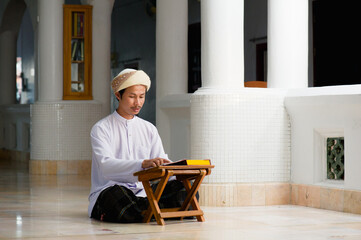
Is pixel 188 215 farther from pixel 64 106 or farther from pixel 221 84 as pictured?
pixel 64 106

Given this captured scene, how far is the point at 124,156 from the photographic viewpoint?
600cm

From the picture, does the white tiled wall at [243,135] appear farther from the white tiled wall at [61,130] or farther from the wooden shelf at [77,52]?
the wooden shelf at [77,52]

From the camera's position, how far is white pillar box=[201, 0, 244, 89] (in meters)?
7.47

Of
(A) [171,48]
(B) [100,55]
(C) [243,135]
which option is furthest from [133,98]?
(B) [100,55]

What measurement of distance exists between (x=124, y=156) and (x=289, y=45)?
2.60m

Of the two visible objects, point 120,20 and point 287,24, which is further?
point 120,20

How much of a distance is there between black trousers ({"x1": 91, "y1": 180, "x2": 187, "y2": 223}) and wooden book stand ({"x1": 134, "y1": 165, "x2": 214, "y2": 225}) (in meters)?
0.08

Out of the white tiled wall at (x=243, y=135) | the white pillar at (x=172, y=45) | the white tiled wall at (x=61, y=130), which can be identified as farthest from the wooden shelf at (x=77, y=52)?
the white tiled wall at (x=243, y=135)

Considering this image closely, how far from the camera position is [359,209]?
6.69 meters

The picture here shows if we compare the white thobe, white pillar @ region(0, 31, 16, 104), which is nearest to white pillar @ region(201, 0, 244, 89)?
the white thobe

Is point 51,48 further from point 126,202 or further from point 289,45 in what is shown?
point 126,202

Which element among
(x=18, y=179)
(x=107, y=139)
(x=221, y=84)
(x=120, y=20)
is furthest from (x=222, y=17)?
(x=120, y=20)

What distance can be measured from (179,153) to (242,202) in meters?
1.99

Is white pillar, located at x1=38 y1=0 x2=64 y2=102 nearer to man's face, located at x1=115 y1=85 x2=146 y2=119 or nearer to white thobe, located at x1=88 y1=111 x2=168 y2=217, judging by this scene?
white thobe, located at x1=88 y1=111 x2=168 y2=217
